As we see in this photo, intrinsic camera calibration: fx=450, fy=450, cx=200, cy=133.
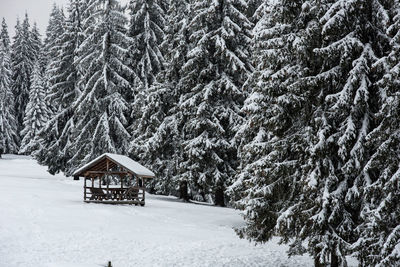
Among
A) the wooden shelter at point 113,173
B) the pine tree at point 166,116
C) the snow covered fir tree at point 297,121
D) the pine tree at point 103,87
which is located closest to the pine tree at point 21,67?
the pine tree at point 103,87

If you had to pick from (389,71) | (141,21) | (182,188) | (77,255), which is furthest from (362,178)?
(141,21)

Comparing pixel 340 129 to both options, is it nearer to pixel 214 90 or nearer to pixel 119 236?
pixel 119 236

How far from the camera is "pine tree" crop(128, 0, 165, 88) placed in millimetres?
36781

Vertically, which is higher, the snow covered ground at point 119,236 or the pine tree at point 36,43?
the pine tree at point 36,43

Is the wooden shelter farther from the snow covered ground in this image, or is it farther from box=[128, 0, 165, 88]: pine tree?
box=[128, 0, 165, 88]: pine tree

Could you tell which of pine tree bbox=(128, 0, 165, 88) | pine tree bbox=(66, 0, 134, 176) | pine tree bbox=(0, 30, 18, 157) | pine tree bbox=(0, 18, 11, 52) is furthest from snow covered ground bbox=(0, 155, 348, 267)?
pine tree bbox=(0, 18, 11, 52)

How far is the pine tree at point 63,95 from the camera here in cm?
4159

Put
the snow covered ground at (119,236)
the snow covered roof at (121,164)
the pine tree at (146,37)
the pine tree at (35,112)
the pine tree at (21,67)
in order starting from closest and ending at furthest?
the snow covered ground at (119,236), the snow covered roof at (121,164), the pine tree at (146,37), the pine tree at (35,112), the pine tree at (21,67)

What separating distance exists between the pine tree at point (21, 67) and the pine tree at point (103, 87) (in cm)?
3622

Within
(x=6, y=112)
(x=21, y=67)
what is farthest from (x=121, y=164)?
(x=21, y=67)

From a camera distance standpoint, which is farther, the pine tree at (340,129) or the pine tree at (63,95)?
the pine tree at (63,95)

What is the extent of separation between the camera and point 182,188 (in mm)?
32500

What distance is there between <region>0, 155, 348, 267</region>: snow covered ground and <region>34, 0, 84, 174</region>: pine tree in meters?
13.7

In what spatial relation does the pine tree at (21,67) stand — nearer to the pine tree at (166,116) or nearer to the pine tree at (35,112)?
the pine tree at (35,112)
